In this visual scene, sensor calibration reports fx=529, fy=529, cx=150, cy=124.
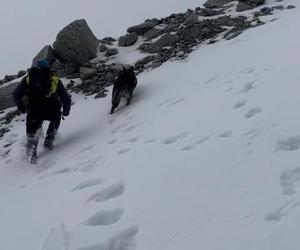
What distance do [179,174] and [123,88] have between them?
7286 millimetres

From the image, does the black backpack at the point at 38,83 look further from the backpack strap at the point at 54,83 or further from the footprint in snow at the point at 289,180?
the footprint in snow at the point at 289,180

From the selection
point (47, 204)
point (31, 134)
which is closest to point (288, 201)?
point (47, 204)

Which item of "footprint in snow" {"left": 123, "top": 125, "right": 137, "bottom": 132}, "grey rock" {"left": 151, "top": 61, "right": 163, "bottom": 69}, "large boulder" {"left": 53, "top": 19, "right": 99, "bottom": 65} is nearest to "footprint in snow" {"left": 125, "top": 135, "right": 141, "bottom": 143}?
"footprint in snow" {"left": 123, "top": 125, "right": 137, "bottom": 132}

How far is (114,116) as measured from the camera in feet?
43.1

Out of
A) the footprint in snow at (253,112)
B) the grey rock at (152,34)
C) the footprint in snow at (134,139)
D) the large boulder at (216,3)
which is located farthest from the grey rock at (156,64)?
the footprint in snow at (253,112)

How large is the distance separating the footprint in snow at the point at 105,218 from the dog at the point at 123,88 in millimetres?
7269

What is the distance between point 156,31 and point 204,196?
15.5m

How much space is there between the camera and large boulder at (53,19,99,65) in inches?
727

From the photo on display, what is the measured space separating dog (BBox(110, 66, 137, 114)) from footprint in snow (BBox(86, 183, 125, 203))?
6.39 meters

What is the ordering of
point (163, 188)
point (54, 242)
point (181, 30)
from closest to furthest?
point (54, 242)
point (163, 188)
point (181, 30)

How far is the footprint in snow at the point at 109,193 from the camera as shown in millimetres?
6978

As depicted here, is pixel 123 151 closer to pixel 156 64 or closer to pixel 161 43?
pixel 156 64

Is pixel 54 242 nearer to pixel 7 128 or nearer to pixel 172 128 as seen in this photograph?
pixel 172 128

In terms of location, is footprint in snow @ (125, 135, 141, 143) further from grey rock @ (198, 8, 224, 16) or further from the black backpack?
grey rock @ (198, 8, 224, 16)
